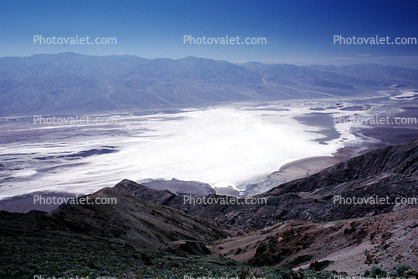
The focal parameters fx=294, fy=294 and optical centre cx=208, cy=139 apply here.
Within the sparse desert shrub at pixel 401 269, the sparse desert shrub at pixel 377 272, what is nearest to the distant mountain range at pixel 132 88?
the sparse desert shrub at pixel 377 272

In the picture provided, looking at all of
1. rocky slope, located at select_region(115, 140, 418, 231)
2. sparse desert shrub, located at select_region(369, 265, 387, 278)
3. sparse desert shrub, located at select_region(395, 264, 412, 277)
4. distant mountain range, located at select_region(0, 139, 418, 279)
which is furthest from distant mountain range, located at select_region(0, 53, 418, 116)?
sparse desert shrub, located at select_region(395, 264, 412, 277)

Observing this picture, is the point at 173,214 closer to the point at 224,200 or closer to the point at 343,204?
the point at 224,200

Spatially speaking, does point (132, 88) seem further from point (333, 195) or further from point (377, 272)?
point (377, 272)

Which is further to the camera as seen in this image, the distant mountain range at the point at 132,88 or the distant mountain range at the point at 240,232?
the distant mountain range at the point at 132,88

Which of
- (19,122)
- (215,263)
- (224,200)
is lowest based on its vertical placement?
(224,200)

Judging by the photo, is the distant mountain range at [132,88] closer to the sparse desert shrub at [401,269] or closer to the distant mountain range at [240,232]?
the distant mountain range at [240,232]

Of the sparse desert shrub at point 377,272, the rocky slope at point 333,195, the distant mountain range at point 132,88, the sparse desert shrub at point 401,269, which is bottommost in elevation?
the rocky slope at point 333,195

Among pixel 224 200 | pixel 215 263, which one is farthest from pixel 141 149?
pixel 215 263

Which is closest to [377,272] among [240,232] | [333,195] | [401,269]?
[401,269]

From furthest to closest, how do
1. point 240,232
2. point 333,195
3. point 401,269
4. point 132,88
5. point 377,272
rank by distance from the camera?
point 132,88 → point 333,195 → point 240,232 → point 377,272 → point 401,269
